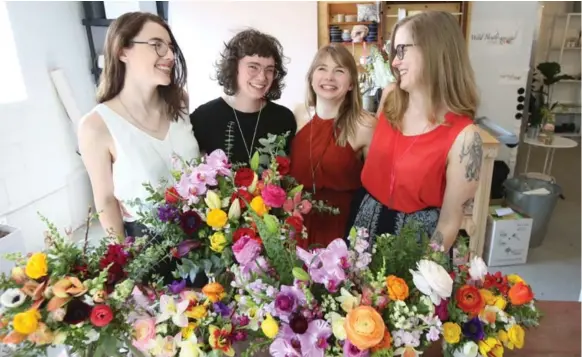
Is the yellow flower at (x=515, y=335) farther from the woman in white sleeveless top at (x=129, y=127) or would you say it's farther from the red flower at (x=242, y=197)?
the woman in white sleeveless top at (x=129, y=127)

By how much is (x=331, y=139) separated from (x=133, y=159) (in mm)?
644

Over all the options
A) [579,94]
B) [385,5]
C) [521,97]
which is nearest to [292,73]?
[385,5]

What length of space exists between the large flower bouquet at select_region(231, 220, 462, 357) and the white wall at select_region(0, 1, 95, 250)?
247 cm

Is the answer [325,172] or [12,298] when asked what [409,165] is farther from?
Result: [12,298]

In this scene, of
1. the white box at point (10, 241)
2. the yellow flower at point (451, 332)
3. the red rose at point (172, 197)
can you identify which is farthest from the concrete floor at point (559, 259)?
the yellow flower at point (451, 332)

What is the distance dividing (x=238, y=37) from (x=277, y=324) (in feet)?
3.44

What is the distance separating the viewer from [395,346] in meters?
0.69

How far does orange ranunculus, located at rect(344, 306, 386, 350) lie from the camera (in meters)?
0.63

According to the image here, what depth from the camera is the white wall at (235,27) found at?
12.2 feet

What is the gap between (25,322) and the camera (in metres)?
0.65

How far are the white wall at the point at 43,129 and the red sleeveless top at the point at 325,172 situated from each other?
2.06 m

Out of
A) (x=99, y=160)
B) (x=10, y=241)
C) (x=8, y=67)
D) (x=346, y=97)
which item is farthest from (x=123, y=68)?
(x=8, y=67)

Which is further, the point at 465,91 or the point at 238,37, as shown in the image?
the point at 238,37

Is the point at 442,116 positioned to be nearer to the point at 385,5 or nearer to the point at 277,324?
the point at 277,324
